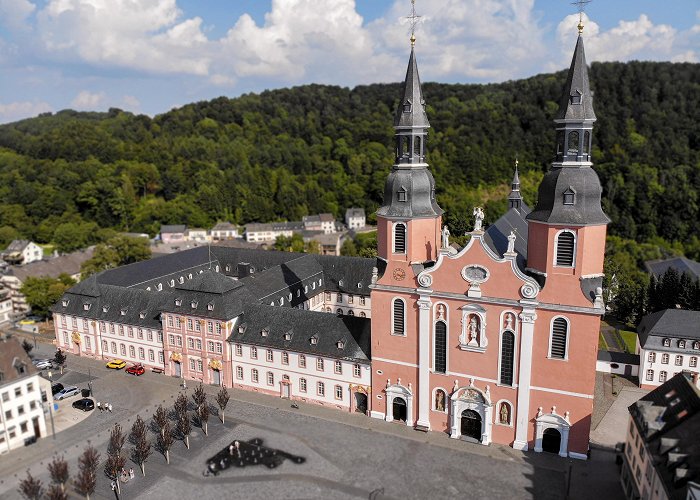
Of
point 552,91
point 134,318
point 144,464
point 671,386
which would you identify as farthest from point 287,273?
point 552,91

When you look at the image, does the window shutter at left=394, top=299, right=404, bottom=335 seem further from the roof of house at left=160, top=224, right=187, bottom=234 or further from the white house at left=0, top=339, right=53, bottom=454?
the roof of house at left=160, top=224, right=187, bottom=234

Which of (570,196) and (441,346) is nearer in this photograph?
(570,196)

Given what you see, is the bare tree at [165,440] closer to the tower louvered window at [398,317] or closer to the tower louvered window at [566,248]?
the tower louvered window at [398,317]

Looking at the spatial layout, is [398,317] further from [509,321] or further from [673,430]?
[673,430]

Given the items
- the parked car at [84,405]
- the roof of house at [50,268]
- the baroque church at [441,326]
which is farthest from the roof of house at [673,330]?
the roof of house at [50,268]

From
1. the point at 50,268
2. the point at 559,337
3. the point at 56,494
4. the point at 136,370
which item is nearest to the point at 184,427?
the point at 56,494

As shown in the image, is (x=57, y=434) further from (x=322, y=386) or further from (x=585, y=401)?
(x=585, y=401)
